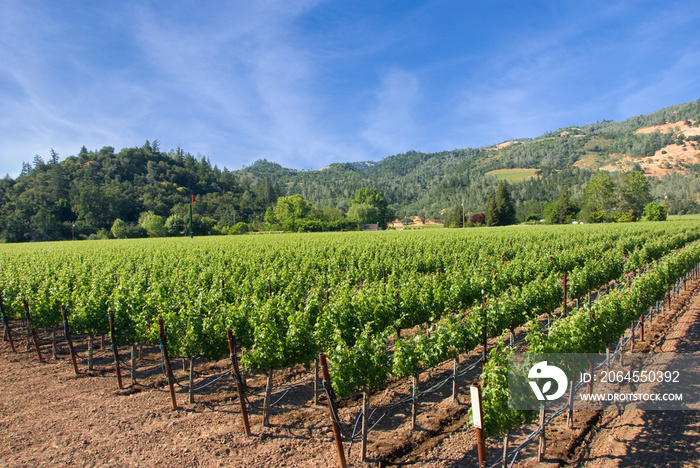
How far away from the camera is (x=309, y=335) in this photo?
7586mm

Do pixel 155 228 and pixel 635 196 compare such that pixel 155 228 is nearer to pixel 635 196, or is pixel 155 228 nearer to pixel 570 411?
pixel 570 411

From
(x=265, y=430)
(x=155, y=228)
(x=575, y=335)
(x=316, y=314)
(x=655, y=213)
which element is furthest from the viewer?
(x=155, y=228)

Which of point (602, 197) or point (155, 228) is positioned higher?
point (155, 228)

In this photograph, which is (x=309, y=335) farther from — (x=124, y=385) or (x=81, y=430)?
(x=124, y=385)

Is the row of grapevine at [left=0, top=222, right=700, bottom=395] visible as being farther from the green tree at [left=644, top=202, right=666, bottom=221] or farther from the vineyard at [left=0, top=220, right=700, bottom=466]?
the green tree at [left=644, top=202, right=666, bottom=221]

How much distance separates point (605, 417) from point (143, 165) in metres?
166

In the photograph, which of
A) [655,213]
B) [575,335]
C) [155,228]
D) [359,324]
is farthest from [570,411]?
[655,213]

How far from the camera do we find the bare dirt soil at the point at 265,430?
19.1 ft

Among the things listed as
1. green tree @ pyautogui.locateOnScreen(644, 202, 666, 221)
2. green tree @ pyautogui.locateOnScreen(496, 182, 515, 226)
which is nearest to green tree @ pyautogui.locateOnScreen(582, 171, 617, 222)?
green tree @ pyautogui.locateOnScreen(644, 202, 666, 221)

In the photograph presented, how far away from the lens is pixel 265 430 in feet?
22.3

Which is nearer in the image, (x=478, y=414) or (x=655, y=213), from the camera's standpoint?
(x=478, y=414)

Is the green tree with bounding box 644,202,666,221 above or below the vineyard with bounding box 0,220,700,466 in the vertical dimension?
above

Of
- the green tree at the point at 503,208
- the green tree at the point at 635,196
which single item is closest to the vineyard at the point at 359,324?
the green tree at the point at 503,208

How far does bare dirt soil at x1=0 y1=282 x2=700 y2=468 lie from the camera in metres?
5.82
